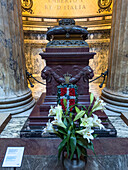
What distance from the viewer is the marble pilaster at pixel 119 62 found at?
10.2 ft

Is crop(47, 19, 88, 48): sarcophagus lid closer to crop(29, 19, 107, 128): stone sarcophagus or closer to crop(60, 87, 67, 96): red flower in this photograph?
crop(29, 19, 107, 128): stone sarcophagus

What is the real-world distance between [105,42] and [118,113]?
380 centimetres

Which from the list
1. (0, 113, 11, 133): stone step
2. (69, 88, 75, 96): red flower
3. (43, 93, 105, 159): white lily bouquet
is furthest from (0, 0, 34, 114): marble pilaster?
(43, 93, 105, 159): white lily bouquet

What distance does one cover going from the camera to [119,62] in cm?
328

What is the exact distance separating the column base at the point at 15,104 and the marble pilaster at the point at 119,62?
212 cm

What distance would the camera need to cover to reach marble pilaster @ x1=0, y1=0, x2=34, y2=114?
2.98m

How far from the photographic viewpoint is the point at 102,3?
5949mm

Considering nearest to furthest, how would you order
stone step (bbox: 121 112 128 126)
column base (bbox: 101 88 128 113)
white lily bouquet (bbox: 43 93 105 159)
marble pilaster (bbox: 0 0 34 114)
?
white lily bouquet (bbox: 43 93 105 159) < stone step (bbox: 121 112 128 126) < marble pilaster (bbox: 0 0 34 114) < column base (bbox: 101 88 128 113)

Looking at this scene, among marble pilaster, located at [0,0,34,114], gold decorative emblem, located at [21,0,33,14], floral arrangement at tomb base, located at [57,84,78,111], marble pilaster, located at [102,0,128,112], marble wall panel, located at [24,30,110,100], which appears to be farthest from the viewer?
marble wall panel, located at [24,30,110,100]

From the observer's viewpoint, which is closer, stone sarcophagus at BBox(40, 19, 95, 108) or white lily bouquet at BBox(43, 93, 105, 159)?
white lily bouquet at BBox(43, 93, 105, 159)

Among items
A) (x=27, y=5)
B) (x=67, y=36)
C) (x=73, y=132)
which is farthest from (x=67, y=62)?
(x=27, y=5)

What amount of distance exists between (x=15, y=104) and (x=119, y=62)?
8.92ft

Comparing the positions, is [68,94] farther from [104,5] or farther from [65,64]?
[104,5]

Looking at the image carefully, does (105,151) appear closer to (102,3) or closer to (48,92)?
(48,92)
